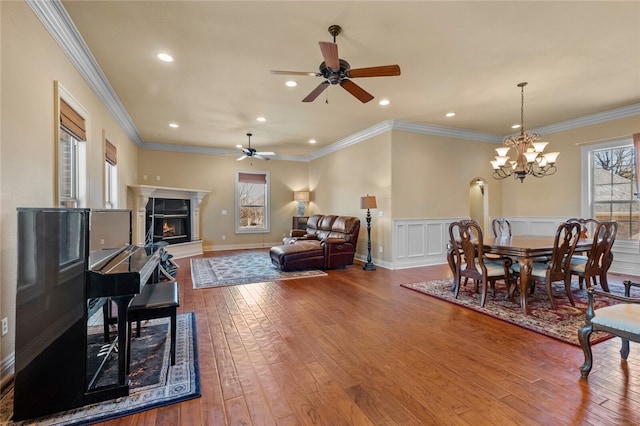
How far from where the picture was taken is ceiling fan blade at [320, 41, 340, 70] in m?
2.47

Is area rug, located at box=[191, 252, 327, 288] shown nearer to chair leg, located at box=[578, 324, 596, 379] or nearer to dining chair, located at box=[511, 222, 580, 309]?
dining chair, located at box=[511, 222, 580, 309]

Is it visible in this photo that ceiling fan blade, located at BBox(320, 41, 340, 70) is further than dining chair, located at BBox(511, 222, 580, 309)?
No

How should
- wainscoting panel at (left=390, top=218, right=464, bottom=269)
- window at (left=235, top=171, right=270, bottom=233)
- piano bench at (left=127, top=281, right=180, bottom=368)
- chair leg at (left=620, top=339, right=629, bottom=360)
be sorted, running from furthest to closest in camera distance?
window at (left=235, top=171, right=270, bottom=233) → wainscoting panel at (left=390, top=218, right=464, bottom=269) → chair leg at (left=620, top=339, right=629, bottom=360) → piano bench at (left=127, top=281, right=180, bottom=368)

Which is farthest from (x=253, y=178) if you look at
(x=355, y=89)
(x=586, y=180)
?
(x=586, y=180)

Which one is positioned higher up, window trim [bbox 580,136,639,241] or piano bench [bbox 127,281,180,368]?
window trim [bbox 580,136,639,241]

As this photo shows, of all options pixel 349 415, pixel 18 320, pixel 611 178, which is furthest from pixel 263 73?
pixel 611 178

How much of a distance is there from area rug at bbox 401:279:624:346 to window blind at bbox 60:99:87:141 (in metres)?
4.63

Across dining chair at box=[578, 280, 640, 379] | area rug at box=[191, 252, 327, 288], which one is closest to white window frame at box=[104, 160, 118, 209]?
area rug at box=[191, 252, 327, 288]

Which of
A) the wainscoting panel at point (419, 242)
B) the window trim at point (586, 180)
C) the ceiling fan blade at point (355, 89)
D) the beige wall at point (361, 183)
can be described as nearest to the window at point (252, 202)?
the beige wall at point (361, 183)

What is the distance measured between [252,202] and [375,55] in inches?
257

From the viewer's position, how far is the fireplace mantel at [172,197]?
249 inches

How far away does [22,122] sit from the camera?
2.15 metres

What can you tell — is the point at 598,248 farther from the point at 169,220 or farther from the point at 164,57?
the point at 169,220

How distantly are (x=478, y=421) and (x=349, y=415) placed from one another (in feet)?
2.39
